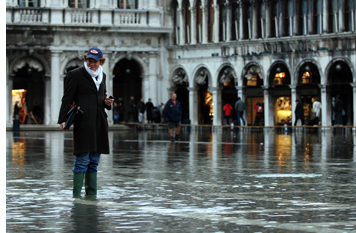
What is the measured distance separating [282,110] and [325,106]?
405cm

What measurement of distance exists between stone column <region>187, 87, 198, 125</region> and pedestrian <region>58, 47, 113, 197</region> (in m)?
34.7

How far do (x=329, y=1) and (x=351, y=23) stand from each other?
172cm

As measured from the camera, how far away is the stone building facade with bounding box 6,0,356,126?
37.4 m

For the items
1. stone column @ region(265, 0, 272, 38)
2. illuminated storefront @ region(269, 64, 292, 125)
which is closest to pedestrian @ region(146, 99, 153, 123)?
illuminated storefront @ region(269, 64, 292, 125)

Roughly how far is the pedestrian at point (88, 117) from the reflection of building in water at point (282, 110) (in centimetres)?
3166

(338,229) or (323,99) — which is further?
(323,99)

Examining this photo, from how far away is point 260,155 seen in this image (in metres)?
16.7

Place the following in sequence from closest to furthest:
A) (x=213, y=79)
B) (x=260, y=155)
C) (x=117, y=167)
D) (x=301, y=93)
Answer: (x=117, y=167)
(x=260, y=155)
(x=301, y=93)
(x=213, y=79)

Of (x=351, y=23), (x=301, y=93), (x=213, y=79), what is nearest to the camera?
(x=351, y=23)

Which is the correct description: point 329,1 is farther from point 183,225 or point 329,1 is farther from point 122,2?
point 183,225

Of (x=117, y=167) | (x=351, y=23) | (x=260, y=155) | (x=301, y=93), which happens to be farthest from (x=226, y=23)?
(x=117, y=167)

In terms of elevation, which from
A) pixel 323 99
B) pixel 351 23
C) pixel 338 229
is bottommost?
pixel 338 229

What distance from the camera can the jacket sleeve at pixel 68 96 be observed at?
28.7ft

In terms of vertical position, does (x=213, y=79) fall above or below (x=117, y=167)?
above
